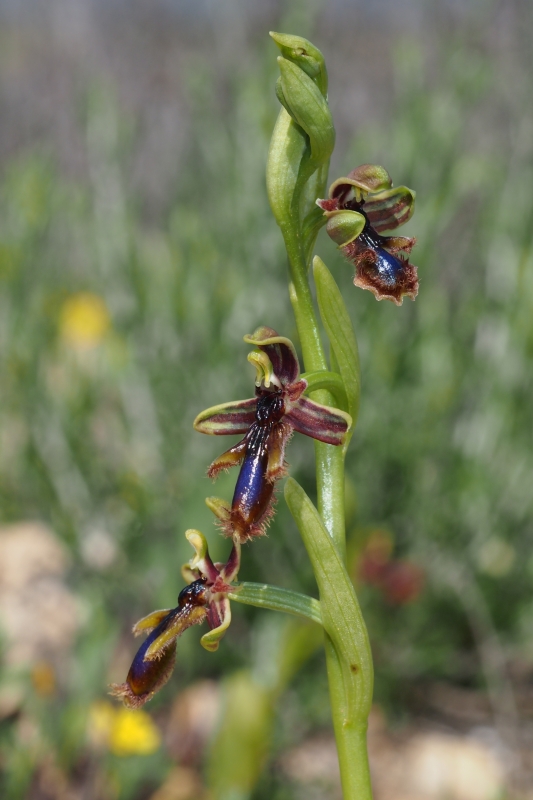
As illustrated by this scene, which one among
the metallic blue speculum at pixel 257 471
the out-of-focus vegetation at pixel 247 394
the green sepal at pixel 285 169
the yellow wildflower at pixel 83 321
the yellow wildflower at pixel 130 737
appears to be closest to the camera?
the metallic blue speculum at pixel 257 471

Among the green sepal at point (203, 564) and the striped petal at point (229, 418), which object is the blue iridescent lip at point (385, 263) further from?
the green sepal at point (203, 564)

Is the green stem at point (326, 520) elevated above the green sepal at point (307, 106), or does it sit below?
below

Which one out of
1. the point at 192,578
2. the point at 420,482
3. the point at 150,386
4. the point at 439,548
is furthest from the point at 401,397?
the point at 192,578

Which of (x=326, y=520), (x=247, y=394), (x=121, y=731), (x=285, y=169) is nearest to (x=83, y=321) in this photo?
(x=247, y=394)

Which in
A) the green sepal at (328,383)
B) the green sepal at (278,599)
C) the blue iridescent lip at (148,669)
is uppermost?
the green sepal at (328,383)

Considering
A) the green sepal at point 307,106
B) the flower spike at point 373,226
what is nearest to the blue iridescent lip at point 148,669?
the flower spike at point 373,226

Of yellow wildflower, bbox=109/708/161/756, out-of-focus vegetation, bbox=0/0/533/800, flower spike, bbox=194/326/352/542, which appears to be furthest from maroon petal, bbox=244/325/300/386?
out-of-focus vegetation, bbox=0/0/533/800
